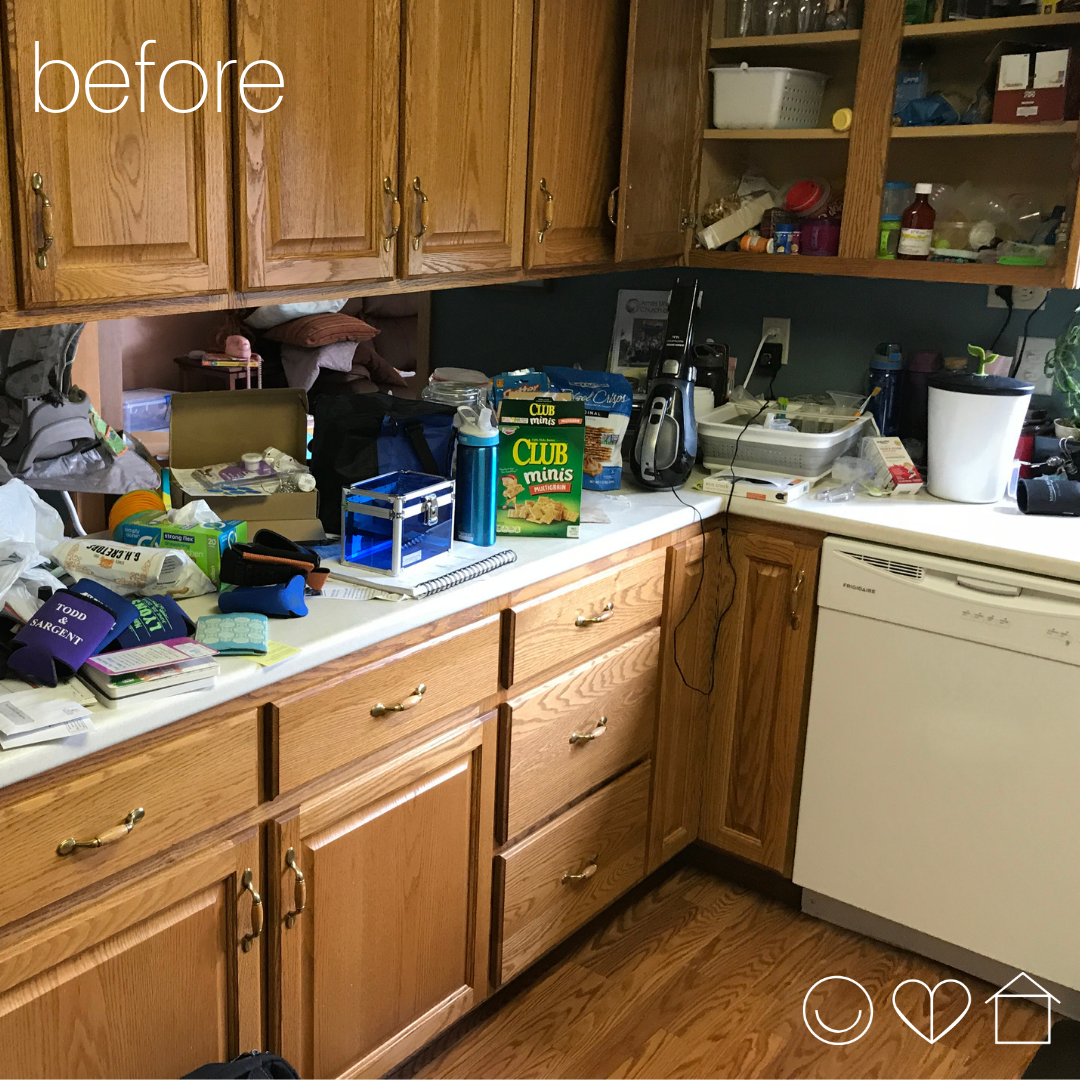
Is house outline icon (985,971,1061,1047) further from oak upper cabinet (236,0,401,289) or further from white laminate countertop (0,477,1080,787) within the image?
oak upper cabinet (236,0,401,289)

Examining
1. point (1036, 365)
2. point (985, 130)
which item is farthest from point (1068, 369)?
point (985, 130)

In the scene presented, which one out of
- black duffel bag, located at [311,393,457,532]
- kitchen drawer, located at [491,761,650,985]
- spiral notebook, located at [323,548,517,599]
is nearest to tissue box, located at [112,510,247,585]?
spiral notebook, located at [323,548,517,599]

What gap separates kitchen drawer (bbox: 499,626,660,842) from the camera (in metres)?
2.08

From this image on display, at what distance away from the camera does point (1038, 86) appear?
229cm

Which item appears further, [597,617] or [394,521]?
[597,617]

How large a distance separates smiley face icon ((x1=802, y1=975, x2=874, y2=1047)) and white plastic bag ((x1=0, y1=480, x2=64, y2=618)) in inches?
63.0

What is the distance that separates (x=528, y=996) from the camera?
2.31 m

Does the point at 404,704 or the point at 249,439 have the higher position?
the point at 249,439

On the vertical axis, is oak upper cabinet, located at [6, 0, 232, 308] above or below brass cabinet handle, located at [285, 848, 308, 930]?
above

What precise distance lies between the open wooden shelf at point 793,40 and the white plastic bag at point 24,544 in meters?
1.77

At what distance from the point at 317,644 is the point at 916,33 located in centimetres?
175

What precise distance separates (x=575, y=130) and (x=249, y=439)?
893mm

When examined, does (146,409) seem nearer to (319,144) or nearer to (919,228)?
(319,144)

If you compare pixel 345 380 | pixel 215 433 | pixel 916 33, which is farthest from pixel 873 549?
pixel 345 380
